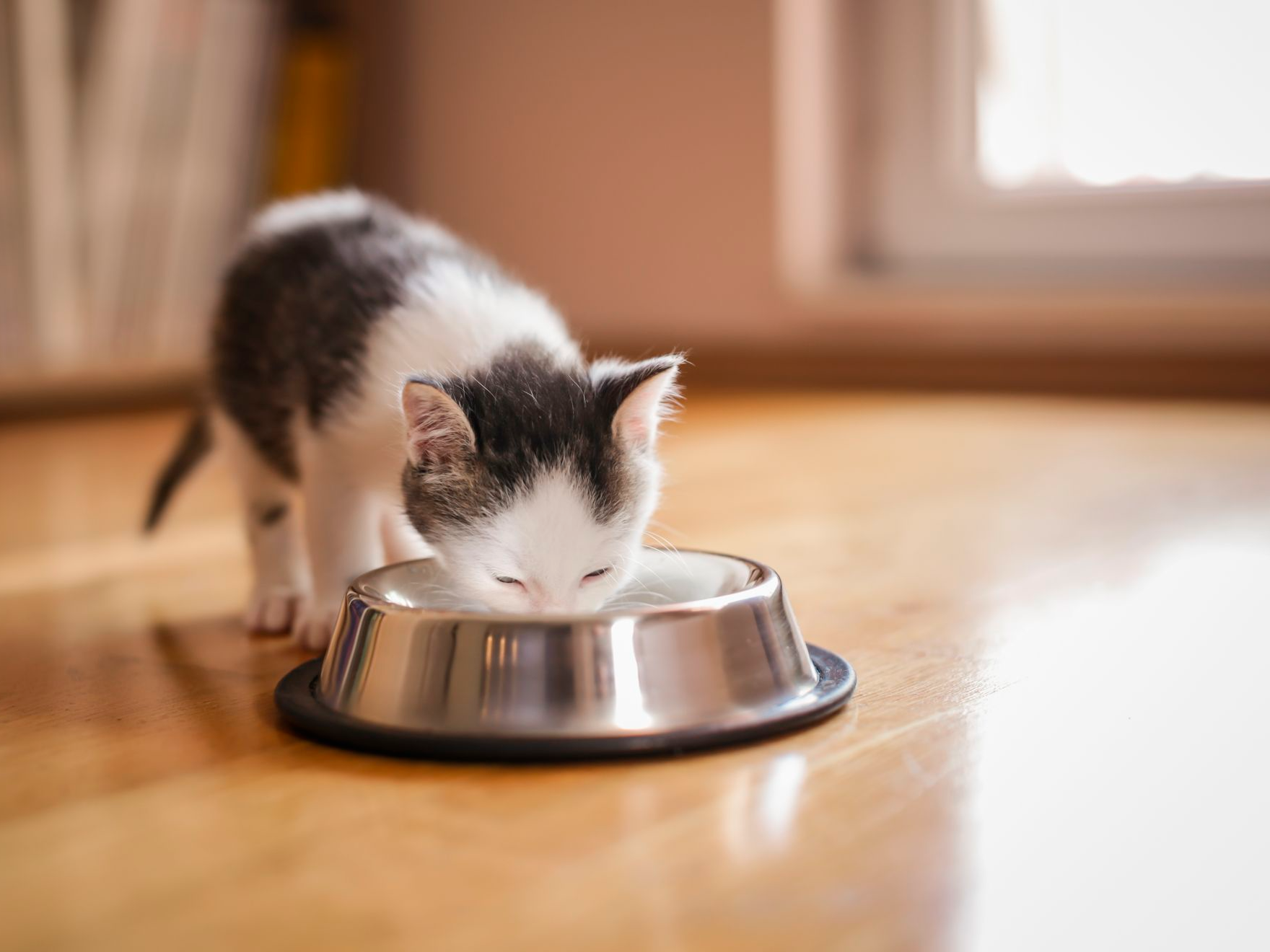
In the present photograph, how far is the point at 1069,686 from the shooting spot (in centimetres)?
130

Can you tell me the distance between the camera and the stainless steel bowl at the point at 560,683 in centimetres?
110

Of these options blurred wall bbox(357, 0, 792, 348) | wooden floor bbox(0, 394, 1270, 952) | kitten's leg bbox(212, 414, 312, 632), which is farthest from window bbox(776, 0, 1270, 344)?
kitten's leg bbox(212, 414, 312, 632)

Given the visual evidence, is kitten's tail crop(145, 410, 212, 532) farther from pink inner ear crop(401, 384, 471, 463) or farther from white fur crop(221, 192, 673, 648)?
pink inner ear crop(401, 384, 471, 463)

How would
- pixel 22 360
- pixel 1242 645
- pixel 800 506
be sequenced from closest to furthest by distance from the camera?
pixel 1242 645 → pixel 800 506 → pixel 22 360

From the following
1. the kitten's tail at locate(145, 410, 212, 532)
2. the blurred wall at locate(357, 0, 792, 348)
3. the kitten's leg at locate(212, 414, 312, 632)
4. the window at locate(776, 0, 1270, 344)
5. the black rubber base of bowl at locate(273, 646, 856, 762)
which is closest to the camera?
the black rubber base of bowl at locate(273, 646, 856, 762)

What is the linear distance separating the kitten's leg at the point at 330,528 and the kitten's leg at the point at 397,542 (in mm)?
96

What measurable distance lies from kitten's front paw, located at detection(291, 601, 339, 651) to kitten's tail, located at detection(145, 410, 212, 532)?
Result: 561 millimetres

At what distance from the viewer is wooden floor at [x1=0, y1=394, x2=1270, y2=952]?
83 centimetres

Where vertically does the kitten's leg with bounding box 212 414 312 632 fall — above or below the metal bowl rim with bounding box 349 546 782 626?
below

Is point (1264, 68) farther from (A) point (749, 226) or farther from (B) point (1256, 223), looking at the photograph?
(A) point (749, 226)

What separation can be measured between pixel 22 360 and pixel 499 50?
68.4 inches

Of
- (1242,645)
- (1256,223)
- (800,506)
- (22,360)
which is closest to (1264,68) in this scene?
(1256,223)

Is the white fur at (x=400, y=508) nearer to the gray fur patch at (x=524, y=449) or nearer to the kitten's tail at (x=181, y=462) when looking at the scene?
the gray fur patch at (x=524, y=449)

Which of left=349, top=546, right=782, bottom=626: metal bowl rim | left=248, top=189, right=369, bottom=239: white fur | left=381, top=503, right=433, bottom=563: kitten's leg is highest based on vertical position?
left=248, top=189, right=369, bottom=239: white fur
